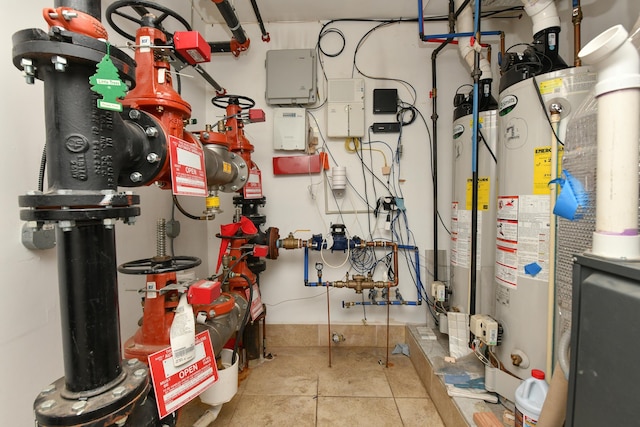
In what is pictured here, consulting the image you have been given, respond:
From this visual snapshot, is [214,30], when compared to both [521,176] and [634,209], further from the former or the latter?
[634,209]

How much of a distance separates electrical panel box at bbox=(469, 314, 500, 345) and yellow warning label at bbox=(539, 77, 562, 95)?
0.94 metres

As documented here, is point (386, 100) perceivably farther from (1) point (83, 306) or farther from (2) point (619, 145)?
(1) point (83, 306)

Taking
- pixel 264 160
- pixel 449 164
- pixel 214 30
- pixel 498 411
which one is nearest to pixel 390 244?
pixel 449 164

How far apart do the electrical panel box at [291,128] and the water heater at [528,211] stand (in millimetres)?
1117

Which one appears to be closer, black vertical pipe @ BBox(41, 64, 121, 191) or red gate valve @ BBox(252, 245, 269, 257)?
black vertical pipe @ BBox(41, 64, 121, 191)

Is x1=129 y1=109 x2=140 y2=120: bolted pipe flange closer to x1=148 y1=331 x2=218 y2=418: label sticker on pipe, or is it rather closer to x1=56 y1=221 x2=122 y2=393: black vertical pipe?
x1=56 y1=221 x2=122 y2=393: black vertical pipe

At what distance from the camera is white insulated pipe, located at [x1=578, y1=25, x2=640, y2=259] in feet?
1.68

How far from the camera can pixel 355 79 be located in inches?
71.5

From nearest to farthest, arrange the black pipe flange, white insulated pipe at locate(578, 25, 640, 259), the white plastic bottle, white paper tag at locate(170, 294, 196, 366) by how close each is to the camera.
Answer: the black pipe flange → white insulated pipe at locate(578, 25, 640, 259) → white paper tag at locate(170, 294, 196, 366) → the white plastic bottle

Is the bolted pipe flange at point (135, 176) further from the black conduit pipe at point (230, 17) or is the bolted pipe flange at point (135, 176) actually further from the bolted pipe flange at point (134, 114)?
the black conduit pipe at point (230, 17)

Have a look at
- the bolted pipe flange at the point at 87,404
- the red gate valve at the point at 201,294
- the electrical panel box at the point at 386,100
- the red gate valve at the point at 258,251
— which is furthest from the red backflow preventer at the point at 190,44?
the electrical panel box at the point at 386,100

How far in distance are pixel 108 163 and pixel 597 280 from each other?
3.08ft

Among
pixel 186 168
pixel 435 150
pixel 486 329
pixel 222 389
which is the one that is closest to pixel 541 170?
pixel 486 329

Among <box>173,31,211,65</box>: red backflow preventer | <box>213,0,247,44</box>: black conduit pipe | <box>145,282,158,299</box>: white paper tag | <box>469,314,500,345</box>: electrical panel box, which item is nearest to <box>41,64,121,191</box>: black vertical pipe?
<box>173,31,211,65</box>: red backflow preventer
